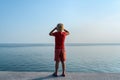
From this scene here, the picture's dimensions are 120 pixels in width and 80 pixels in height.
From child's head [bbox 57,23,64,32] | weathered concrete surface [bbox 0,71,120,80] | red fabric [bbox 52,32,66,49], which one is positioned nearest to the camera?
weathered concrete surface [bbox 0,71,120,80]

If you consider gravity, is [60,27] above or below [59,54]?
above

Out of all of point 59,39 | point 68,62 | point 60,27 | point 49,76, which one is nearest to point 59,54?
point 59,39

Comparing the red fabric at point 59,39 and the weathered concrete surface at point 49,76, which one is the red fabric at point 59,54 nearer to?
the red fabric at point 59,39

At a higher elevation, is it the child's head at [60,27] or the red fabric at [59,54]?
the child's head at [60,27]

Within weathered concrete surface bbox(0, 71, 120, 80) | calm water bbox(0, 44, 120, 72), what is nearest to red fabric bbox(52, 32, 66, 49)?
weathered concrete surface bbox(0, 71, 120, 80)

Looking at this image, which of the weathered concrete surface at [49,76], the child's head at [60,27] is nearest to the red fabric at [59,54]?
the weathered concrete surface at [49,76]

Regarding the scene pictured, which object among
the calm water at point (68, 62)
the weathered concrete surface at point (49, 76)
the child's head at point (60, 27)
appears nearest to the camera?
the weathered concrete surface at point (49, 76)

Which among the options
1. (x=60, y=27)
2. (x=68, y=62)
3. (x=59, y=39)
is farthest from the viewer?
(x=68, y=62)

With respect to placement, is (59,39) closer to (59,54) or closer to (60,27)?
(60,27)

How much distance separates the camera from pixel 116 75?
31.5ft

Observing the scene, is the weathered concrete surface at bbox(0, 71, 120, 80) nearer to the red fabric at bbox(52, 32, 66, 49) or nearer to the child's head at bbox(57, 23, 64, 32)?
the red fabric at bbox(52, 32, 66, 49)

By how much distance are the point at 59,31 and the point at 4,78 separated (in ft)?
8.98

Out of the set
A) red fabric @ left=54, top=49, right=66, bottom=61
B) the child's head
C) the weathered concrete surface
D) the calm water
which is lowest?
the calm water

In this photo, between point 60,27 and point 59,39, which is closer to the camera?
point 60,27
